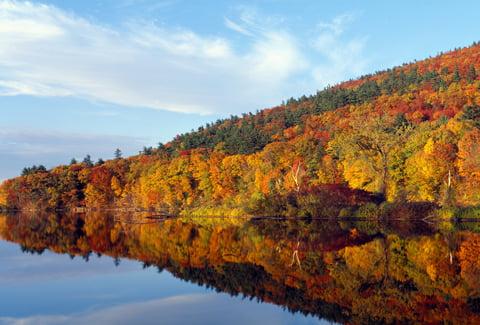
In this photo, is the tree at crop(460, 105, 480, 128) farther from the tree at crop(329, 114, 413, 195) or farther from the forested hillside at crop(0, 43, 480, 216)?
the tree at crop(329, 114, 413, 195)

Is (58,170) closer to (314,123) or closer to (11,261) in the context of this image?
(314,123)

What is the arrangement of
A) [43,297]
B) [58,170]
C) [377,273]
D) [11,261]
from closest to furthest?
[43,297], [377,273], [11,261], [58,170]

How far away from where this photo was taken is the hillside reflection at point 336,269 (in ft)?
29.7

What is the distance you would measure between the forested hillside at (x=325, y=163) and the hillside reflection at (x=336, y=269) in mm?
19853

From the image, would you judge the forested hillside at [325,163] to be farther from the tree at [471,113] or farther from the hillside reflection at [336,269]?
the hillside reflection at [336,269]

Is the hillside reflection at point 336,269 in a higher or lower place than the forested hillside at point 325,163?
lower

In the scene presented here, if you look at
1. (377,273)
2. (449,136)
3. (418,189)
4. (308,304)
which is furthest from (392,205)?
(308,304)

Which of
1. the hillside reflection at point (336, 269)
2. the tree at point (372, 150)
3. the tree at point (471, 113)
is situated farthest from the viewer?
the tree at point (471, 113)

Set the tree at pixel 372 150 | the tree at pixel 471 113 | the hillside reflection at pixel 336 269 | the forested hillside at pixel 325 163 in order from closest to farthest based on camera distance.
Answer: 1. the hillside reflection at pixel 336 269
2. the forested hillside at pixel 325 163
3. the tree at pixel 372 150
4. the tree at pixel 471 113

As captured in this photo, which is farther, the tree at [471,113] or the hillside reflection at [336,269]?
the tree at [471,113]

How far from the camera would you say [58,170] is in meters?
94.4

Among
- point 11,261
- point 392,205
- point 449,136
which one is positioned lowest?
point 11,261

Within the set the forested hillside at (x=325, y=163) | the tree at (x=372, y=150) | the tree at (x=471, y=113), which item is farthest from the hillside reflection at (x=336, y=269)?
the tree at (x=471, y=113)

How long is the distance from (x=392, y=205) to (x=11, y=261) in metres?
31.0
